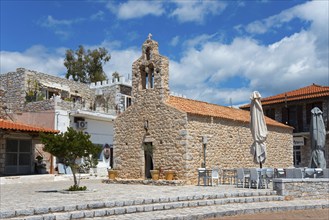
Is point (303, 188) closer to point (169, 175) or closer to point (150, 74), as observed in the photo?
point (169, 175)

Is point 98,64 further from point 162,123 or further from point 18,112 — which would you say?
point 162,123

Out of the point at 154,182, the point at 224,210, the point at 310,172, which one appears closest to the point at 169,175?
the point at 154,182

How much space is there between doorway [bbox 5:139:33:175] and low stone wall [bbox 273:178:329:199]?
49.1 feet

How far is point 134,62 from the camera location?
20484 mm

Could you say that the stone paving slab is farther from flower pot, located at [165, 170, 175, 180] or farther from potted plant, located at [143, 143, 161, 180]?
potted plant, located at [143, 143, 161, 180]

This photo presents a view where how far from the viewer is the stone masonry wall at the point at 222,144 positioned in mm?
18203

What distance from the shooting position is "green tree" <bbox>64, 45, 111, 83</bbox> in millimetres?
43594

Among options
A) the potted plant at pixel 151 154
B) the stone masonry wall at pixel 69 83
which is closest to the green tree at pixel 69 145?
the potted plant at pixel 151 154

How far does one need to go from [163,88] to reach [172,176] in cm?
431

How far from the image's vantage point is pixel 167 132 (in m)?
18.6

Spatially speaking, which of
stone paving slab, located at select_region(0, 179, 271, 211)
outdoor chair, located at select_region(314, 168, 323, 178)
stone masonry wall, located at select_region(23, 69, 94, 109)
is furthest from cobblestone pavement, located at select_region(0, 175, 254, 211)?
stone masonry wall, located at select_region(23, 69, 94, 109)

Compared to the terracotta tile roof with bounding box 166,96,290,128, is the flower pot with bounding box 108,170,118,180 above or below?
below

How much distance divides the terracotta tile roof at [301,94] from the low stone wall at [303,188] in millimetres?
18043

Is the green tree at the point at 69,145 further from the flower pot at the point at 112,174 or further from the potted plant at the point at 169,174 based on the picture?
the flower pot at the point at 112,174
